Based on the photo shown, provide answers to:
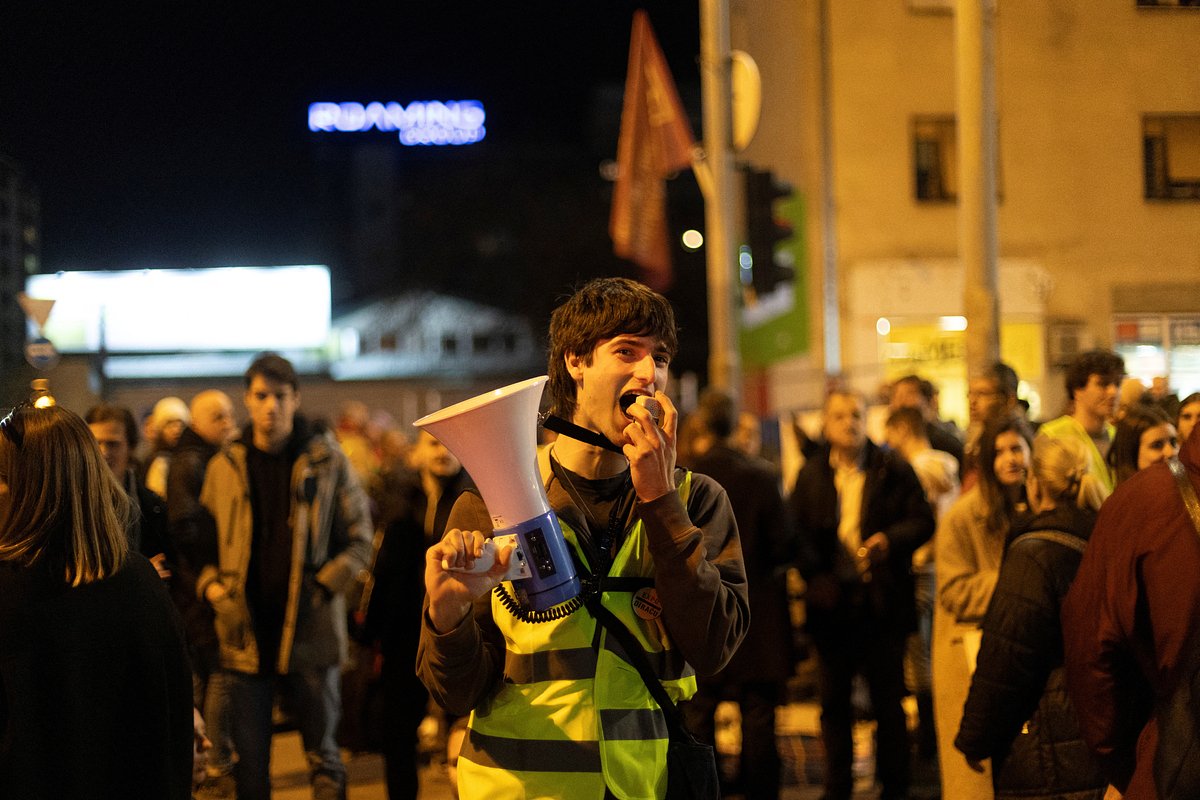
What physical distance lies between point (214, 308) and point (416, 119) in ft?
68.7

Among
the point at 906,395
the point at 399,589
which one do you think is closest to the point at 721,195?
the point at 906,395

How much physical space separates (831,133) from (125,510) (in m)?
17.1

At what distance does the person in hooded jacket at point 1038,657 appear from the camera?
4.45 metres

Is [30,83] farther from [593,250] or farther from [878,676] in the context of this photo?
[593,250]

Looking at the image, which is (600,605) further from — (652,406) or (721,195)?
(721,195)

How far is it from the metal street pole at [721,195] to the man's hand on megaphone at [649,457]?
1054 centimetres

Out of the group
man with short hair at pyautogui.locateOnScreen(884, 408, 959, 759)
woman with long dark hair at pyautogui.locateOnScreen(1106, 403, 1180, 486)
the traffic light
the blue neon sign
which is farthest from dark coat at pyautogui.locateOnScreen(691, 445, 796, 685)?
the blue neon sign

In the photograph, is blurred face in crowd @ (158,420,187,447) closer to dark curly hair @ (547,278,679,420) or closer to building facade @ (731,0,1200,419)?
building facade @ (731,0,1200,419)

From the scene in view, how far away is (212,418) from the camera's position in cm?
768

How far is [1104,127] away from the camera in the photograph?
8.71 meters

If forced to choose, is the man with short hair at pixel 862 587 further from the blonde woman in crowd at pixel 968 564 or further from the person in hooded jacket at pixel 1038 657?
the person in hooded jacket at pixel 1038 657

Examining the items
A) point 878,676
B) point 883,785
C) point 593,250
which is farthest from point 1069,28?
point 593,250

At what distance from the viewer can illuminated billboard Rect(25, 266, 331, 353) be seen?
5653cm

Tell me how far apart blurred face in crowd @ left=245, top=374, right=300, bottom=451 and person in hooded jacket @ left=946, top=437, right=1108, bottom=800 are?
3292mm
